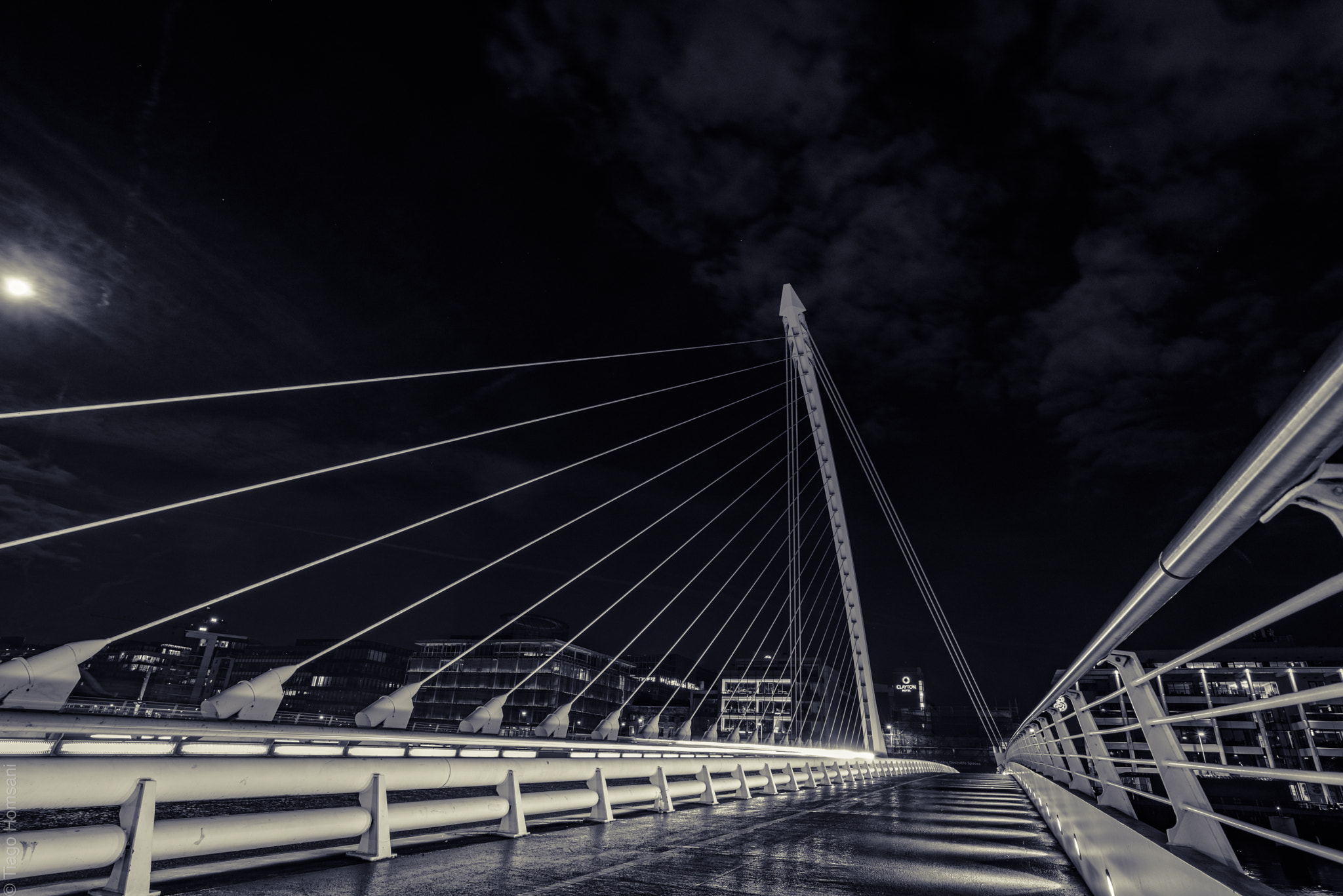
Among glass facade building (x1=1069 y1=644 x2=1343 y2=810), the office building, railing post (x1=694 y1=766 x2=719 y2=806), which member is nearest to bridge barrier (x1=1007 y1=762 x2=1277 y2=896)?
railing post (x1=694 y1=766 x2=719 y2=806)

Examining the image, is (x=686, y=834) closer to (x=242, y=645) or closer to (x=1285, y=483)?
(x=1285, y=483)

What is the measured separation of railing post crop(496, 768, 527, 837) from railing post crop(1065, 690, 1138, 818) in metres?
4.06

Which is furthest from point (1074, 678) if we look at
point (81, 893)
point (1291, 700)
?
point (81, 893)

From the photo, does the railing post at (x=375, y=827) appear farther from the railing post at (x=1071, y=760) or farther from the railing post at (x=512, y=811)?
the railing post at (x=1071, y=760)

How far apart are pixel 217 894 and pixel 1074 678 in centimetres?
484

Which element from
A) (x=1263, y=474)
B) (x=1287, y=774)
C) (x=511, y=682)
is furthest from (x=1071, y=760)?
(x=511, y=682)

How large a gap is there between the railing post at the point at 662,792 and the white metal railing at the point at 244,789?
2cm

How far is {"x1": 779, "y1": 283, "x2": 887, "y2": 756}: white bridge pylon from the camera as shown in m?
33.2

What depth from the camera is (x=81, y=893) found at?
115 inches

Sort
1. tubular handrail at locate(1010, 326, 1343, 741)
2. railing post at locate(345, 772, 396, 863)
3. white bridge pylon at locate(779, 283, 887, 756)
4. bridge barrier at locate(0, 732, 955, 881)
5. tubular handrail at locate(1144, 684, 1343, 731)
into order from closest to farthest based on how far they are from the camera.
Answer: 1. tubular handrail at locate(1010, 326, 1343, 741)
2. tubular handrail at locate(1144, 684, 1343, 731)
3. bridge barrier at locate(0, 732, 955, 881)
4. railing post at locate(345, 772, 396, 863)
5. white bridge pylon at locate(779, 283, 887, 756)

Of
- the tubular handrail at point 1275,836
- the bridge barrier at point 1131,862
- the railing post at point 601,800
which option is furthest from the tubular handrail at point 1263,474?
the railing post at point 601,800

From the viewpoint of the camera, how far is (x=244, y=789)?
3.66 meters

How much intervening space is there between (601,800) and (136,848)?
4.33 m

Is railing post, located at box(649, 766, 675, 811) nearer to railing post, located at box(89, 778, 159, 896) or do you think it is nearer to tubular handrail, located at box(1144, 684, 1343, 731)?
railing post, located at box(89, 778, 159, 896)
